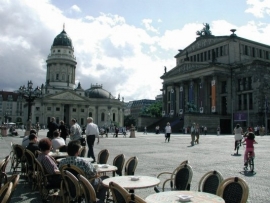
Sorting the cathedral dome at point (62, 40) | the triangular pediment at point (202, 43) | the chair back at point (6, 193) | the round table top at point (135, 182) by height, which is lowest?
the round table top at point (135, 182)

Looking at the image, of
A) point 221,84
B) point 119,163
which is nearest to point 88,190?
point 119,163

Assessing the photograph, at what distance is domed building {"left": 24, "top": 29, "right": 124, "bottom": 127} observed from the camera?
347 ft

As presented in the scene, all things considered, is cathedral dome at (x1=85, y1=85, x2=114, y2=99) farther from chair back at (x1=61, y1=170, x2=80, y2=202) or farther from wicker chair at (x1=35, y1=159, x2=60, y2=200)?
chair back at (x1=61, y1=170, x2=80, y2=202)

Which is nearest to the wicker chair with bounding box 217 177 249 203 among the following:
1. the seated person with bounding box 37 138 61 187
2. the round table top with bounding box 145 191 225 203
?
the round table top with bounding box 145 191 225 203

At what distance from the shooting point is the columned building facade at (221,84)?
5594cm

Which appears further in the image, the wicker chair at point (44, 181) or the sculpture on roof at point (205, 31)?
the sculpture on roof at point (205, 31)

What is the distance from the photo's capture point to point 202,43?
7025 cm

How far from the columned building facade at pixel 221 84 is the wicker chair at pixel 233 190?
161 ft

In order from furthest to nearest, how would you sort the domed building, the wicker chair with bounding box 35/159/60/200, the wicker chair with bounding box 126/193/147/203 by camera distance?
the domed building
the wicker chair with bounding box 35/159/60/200
the wicker chair with bounding box 126/193/147/203

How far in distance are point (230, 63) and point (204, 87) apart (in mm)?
7616

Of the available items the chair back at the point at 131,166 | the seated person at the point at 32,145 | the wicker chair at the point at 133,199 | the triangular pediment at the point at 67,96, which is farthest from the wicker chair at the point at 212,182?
the triangular pediment at the point at 67,96

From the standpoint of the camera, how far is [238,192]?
482 centimetres

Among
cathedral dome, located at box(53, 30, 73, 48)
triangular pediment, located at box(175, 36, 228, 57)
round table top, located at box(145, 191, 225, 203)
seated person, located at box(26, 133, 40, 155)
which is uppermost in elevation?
cathedral dome, located at box(53, 30, 73, 48)

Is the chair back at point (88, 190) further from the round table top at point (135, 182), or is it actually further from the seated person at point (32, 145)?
the seated person at point (32, 145)
